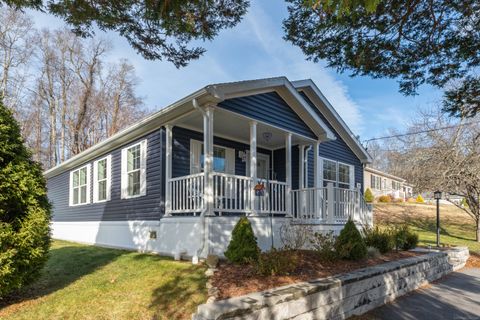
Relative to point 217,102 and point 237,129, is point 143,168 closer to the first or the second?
point 237,129

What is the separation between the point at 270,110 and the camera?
29.6 feet

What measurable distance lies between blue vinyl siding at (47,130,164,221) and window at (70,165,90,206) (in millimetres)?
259

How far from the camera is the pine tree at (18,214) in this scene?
4598 mm

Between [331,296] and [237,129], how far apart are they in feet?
18.2

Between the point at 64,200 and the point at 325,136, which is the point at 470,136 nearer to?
the point at 325,136

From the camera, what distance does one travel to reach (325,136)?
34.1 feet

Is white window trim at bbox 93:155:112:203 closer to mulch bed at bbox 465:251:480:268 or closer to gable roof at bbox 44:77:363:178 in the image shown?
gable roof at bbox 44:77:363:178

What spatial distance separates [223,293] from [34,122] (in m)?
25.4

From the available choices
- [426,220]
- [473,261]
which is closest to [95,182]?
[473,261]

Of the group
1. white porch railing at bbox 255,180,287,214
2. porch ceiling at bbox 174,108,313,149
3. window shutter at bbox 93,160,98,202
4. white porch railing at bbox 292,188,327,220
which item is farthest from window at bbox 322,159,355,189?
window shutter at bbox 93,160,98,202

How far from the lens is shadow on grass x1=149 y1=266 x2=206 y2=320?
14.7ft

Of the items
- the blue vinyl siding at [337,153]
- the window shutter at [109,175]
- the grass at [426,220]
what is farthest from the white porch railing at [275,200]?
the grass at [426,220]

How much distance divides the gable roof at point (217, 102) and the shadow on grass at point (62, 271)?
3.27 meters

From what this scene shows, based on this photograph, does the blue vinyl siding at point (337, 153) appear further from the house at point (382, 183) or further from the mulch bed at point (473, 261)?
the house at point (382, 183)
